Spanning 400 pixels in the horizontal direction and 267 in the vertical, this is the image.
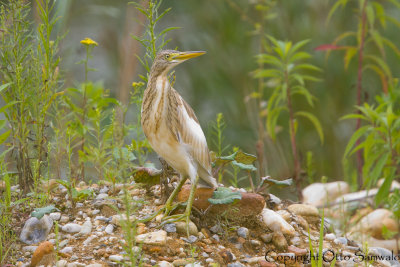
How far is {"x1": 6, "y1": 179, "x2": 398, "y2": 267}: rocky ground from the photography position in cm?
242

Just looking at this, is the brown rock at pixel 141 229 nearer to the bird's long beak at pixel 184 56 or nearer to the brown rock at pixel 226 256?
the brown rock at pixel 226 256

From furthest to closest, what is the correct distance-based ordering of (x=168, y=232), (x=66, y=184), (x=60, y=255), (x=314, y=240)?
(x=314, y=240) → (x=66, y=184) → (x=168, y=232) → (x=60, y=255)

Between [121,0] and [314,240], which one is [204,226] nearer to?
[314,240]

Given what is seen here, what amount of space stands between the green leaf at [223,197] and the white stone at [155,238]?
0.89ft

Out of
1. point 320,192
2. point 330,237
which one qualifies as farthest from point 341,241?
point 320,192

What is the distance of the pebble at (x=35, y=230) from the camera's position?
257 cm

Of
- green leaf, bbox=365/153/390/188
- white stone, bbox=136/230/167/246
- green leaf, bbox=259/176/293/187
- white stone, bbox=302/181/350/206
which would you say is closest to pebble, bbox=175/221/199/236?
white stone, bbox=136/230/167/246

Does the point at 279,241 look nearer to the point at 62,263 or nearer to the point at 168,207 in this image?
the point at 168,207

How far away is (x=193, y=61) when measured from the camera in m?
5.81

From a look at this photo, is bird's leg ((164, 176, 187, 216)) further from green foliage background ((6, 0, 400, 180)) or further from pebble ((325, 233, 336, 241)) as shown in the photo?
green foliage background ((6, 0, 400, 180))

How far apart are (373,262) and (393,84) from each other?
6.70 ft

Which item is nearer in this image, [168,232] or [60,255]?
[60,255]

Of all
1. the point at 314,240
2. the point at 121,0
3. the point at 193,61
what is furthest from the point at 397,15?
the point at 314,240

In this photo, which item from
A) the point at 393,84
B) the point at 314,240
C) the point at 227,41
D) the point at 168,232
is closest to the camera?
the point at 168,232
